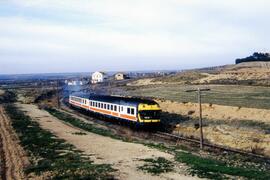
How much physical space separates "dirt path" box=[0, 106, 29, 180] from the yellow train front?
36.3 ft

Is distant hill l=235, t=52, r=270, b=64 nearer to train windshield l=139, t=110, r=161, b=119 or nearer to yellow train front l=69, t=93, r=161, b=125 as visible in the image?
yellow train front l=69, t=93, r=161, b=125

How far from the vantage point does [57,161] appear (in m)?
24.6

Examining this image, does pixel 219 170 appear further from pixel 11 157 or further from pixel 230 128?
pixel 230 128

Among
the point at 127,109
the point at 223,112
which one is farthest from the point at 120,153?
the point at 223,112

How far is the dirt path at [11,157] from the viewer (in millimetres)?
21766

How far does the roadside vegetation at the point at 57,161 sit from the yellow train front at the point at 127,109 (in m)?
8.21

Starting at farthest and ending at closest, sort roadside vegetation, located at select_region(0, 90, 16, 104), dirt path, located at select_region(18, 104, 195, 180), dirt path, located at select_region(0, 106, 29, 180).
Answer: roadside vegetation, located at select_region(0, 90, 16, 104), dirt path, located at select_region(0, 106, 29, 180), dirt path, located at select_region(18, 104, 195, 180)

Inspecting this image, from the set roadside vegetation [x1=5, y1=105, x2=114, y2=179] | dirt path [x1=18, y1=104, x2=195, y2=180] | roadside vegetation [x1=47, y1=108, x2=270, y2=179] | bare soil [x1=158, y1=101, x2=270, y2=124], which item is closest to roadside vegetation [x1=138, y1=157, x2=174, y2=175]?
roadside vegetation [x1=47, y1=108, x2=270, y2=179]

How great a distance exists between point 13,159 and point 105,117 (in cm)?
2446

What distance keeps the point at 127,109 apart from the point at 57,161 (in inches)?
685

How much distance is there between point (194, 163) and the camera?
23.4m

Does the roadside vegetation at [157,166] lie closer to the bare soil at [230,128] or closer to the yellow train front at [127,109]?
the bare soil at [230,128]

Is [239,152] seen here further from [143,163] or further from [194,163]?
[143,163]

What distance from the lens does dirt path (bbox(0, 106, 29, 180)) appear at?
71.4ft
